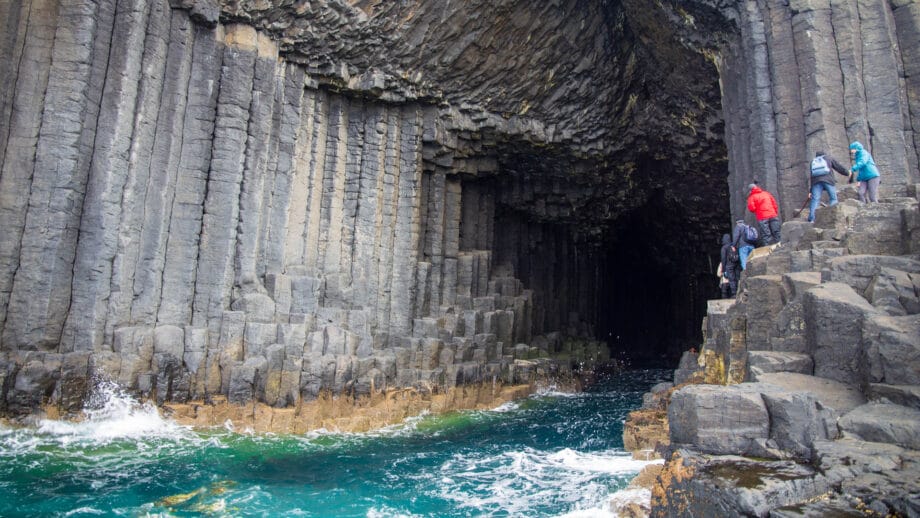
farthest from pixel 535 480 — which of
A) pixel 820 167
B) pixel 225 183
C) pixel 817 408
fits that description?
pixel 225 183

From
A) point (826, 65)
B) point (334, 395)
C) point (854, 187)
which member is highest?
point (826, 65)

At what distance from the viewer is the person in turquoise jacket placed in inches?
422

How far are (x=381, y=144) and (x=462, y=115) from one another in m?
2.89

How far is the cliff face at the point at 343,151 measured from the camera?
1138cm

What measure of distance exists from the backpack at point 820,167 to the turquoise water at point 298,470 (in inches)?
228

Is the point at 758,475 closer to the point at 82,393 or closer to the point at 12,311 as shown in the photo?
the point at 82,393

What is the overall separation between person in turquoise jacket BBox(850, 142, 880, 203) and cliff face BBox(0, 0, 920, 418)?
258 centimetres

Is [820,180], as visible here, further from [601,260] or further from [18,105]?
[601,260]

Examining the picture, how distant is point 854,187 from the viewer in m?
11.6

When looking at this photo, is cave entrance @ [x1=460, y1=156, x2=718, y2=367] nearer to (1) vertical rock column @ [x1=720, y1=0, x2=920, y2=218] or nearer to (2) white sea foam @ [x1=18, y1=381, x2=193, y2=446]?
(1) vertical rock column @ [x1=720, y1=0, x2=920, y2=218]

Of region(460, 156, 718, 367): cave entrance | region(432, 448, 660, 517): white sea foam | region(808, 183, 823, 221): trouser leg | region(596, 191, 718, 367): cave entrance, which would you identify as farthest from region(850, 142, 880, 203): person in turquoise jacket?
region(596, 191, 718, 367): cave entrance

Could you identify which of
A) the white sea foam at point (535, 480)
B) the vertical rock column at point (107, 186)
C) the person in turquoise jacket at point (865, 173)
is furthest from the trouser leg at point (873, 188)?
the vertical rock column at point (107, 186)

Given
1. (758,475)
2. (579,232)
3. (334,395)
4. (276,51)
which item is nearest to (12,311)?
(334,395)

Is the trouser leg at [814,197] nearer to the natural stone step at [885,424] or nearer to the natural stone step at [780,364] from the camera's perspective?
the natural stone step at [780,364]
